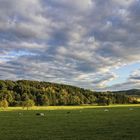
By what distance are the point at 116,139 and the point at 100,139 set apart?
4.41ft

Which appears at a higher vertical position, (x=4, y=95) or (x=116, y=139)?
(x=4, y=95)

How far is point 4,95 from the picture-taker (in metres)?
192

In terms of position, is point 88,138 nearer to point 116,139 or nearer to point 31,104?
point 116,139

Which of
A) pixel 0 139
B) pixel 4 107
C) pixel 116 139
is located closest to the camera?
pixel 116 139

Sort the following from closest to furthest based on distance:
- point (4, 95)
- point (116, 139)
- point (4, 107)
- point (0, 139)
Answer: point (116, 139) < point (0, 139) < point (4, 107) < point (4, 95)

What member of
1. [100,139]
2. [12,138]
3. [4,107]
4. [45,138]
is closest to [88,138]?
[100,139]

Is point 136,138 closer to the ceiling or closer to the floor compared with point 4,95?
closer to the floor

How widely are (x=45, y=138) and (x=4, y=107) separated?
14038 centimetres

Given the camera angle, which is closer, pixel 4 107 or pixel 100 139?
pixel 100 139

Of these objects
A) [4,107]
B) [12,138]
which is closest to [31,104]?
[4,107]

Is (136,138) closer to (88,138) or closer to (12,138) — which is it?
(88,138)

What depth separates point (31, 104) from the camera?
178625 millimetres

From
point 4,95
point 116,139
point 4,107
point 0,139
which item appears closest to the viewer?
point 116,139

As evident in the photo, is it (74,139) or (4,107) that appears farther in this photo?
(4,107)
